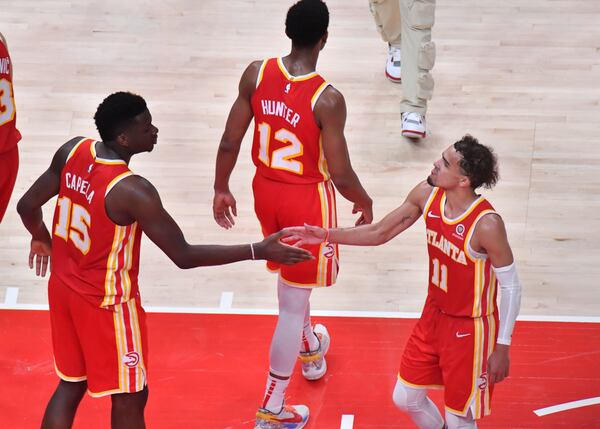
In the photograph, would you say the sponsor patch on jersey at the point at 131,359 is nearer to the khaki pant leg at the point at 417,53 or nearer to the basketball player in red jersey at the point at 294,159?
the basketball player in red jersey at the point at 294,159

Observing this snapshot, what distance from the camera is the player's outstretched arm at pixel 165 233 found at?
4.01 m

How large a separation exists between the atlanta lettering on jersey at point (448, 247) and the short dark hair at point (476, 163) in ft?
0.83

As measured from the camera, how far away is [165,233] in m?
4.07

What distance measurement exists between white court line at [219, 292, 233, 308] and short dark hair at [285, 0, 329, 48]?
2.01 meters

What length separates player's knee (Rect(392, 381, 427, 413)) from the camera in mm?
4488

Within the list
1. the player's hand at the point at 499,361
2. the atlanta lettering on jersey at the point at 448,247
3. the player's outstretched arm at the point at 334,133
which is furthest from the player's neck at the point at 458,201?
the player's outstretched arm at the point at 334,133

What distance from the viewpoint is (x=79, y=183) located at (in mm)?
4113

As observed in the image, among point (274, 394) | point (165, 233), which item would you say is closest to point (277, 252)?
point (165, 233)

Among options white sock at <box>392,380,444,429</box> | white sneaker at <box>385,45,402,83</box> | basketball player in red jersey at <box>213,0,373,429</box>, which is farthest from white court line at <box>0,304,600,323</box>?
white sneaker at <box>385,45,402,83</box>

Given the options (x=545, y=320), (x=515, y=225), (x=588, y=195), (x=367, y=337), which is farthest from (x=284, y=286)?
(x=588, y=195)

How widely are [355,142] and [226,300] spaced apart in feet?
6.14

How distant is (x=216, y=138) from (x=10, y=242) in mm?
1716

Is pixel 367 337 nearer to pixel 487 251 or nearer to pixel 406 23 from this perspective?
pixel 487 251

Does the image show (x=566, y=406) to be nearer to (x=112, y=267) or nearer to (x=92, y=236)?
(x=112, y=267)
